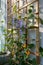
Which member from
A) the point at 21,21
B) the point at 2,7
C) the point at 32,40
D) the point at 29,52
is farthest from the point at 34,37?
the point at 2,7

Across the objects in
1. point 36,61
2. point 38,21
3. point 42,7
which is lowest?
point 36,61

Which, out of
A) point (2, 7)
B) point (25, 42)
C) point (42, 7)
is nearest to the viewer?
point (42, 7)

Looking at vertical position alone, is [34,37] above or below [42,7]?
below

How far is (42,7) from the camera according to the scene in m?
1.99

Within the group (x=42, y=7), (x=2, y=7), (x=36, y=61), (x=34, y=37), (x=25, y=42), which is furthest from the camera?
(x=2, y=7)

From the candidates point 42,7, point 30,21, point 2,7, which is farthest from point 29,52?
point 2,7

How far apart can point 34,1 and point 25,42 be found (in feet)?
2.00

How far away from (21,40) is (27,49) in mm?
374

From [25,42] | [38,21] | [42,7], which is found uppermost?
[42,7]

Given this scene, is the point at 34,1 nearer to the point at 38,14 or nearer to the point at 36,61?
the point at 38,14

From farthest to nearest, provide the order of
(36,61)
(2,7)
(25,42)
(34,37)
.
Answer: (2,7)
(25,42)
(34,37)
(36,61)

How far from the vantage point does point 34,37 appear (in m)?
2.28

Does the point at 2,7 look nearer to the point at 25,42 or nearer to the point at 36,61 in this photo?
the point at 25,42

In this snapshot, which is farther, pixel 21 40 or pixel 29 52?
pixel 21 40
